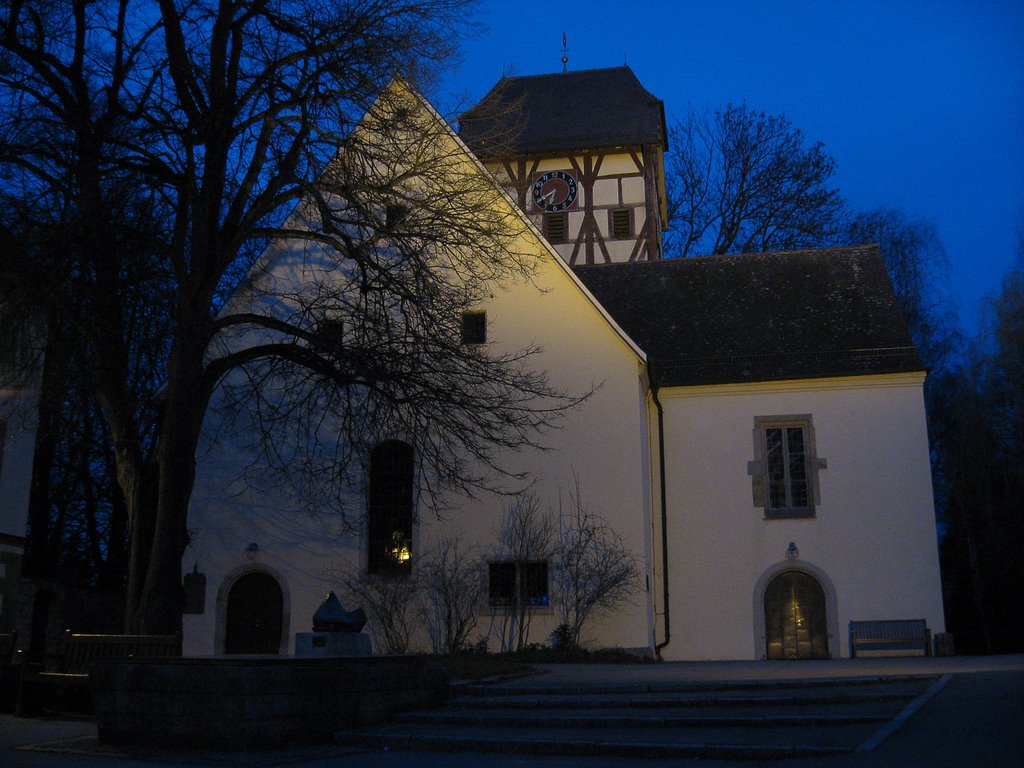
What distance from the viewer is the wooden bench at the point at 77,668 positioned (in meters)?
10.9

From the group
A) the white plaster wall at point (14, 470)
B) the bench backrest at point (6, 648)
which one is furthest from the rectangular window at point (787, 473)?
the bench backrest at point (6, 648)

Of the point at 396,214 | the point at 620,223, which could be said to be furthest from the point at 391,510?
the point at 620,223

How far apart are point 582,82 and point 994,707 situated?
32607mm

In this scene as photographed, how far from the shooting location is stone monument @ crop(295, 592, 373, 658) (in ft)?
34.9

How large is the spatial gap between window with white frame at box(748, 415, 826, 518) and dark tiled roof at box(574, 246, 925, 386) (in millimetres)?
1006

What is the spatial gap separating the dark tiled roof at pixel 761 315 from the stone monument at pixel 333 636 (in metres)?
10.8

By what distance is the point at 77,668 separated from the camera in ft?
36.4

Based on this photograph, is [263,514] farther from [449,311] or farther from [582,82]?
[582,82]

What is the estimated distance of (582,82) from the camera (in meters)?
38.5

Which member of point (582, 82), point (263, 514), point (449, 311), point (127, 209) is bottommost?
point (263, 514)

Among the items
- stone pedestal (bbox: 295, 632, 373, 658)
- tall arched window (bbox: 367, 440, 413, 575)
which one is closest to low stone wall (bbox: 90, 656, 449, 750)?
stone pedestal (bbox: 295, 632, 373, 658)

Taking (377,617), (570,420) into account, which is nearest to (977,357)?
(570,420)

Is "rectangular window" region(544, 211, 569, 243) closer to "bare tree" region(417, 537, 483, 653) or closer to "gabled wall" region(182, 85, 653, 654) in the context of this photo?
"gabled wall" region(182, 85, 653, 654)

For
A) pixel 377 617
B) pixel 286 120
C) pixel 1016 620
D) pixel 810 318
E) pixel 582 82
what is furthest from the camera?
pixel 582 82
